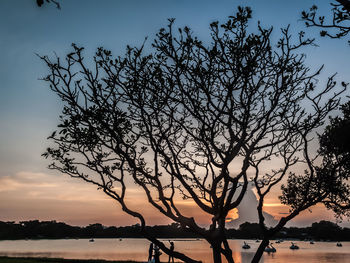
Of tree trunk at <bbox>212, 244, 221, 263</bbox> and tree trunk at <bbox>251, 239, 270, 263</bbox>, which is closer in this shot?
tree trunk at <bbox>212, 244, 221, 263</bbox>

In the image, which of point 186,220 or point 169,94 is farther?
point 169,94

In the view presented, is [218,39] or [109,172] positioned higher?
[218,39]

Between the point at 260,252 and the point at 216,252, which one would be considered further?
the point at 260,252

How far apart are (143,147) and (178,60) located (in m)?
5.18

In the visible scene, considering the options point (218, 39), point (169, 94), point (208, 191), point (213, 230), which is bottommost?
point (213, 230)

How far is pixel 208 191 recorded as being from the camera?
14.7 meters

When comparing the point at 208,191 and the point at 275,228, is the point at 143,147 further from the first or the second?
the point at 275,228

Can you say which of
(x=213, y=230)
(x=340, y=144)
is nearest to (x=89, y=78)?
(x=213, y=230)

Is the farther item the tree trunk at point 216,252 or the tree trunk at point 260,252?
the tree trunk at point 260,252

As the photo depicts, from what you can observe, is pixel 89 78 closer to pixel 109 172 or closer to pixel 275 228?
pixel 109 172

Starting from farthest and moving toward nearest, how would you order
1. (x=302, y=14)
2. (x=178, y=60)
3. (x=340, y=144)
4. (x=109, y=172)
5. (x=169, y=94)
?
1. (x=340, y=144)
2. (x=109, y=172)
3. (x=169, y=94)
4. (x=178, y=60)
5. (x=302, y=14)

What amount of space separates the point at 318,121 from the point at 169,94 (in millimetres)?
5969

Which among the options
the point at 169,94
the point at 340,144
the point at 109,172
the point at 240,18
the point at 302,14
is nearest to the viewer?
the point at 302,14

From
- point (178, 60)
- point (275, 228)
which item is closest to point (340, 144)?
point (275, 228)
